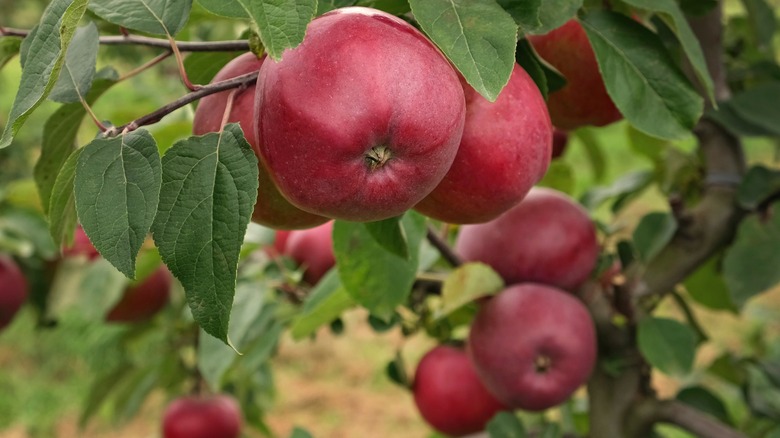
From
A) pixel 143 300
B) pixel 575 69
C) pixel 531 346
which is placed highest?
pixel 575 69

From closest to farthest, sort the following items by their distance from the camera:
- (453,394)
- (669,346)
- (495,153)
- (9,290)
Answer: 1. (495,153)
2. (669,346)
3. (453,394)
4. (9,290)

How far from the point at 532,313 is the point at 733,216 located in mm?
303

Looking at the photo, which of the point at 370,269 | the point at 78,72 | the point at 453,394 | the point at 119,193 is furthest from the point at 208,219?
the point at 453,394

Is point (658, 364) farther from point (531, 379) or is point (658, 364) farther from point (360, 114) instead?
point (360, 114)

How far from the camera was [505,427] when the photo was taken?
106cm

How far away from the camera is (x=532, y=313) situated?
1.01m

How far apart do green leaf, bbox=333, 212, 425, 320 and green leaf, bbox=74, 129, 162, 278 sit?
32 cm

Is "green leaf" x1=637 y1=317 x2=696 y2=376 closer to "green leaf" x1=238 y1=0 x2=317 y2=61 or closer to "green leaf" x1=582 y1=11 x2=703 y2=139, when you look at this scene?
"green leaf" x1=582 y1=11 x2=703 y2=139

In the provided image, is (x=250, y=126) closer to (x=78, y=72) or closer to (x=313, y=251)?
(x=78, y=72)

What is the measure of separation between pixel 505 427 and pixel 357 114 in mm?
633

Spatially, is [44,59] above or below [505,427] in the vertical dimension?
above

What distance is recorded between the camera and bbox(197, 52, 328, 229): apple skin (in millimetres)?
602

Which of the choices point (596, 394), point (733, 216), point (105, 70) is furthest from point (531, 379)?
point (105, 70)

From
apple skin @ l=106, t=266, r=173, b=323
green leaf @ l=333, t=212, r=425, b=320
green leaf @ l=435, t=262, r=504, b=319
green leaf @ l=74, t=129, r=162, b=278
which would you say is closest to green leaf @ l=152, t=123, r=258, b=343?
green leaf @ l=74, t=129, r=162, b=278
